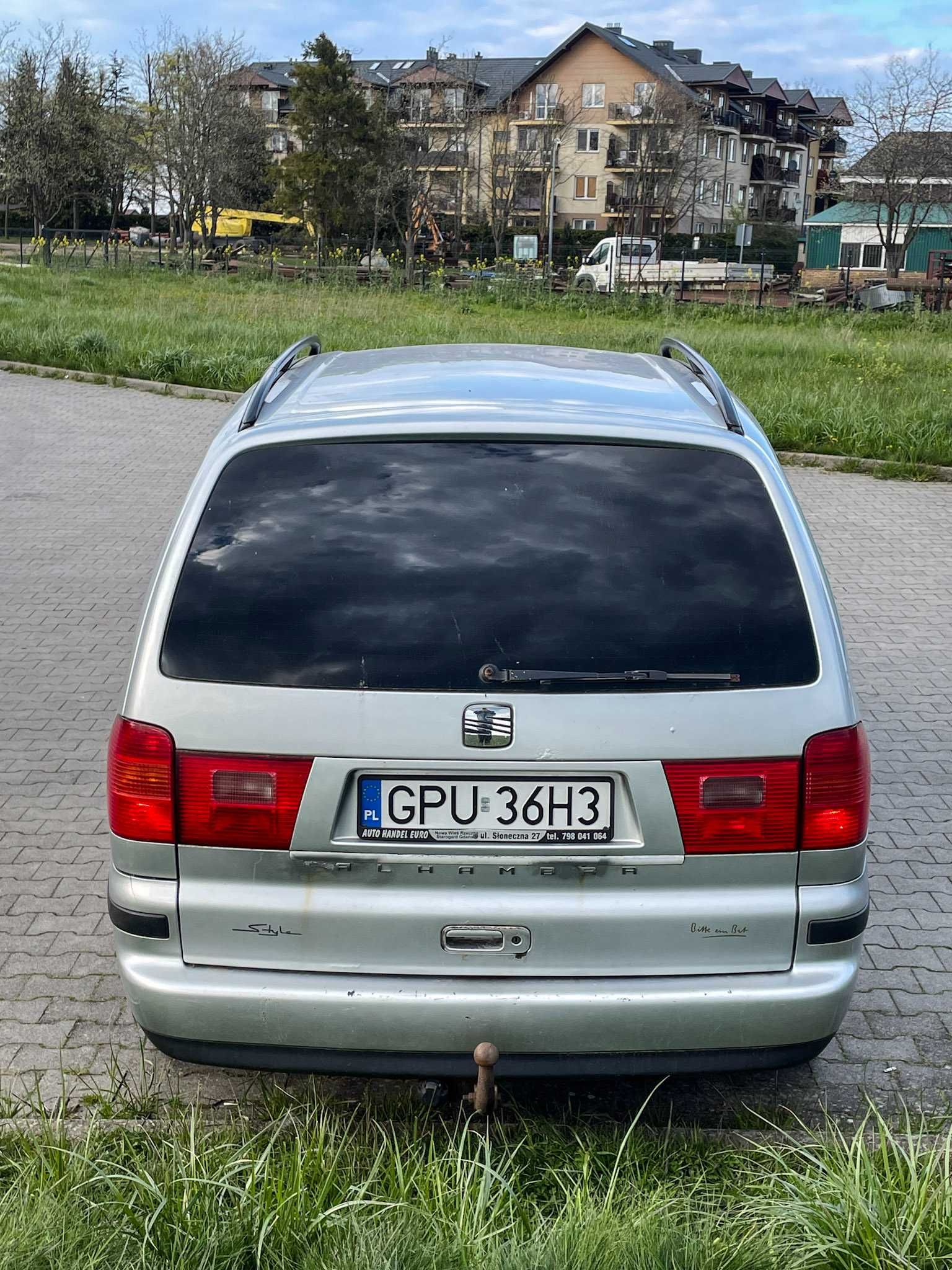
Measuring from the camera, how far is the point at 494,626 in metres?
2.95

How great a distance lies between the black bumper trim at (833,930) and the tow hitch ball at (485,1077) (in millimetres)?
714

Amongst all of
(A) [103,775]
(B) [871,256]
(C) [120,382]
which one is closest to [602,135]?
(B) [871,256]

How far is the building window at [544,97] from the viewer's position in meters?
76.4

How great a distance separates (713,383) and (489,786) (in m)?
1.48

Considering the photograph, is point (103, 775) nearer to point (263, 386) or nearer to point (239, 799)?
point (263, 386)

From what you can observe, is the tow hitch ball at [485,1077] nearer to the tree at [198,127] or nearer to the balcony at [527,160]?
the tree at [198,127]

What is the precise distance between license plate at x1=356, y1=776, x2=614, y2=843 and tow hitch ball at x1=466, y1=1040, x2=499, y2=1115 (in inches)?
17.0

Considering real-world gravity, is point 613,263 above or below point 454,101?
below

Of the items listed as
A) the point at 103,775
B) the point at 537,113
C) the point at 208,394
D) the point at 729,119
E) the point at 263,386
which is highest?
the point at 729,119

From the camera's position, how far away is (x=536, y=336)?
21.8m

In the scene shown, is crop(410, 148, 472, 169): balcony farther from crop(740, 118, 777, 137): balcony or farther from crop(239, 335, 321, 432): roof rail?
crop(239, 335, 321, 432): roof rail

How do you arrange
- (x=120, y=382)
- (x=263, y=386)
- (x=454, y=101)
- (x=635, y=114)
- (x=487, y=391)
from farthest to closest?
(x=635, y=114) → (x=454, y=101) → (x=120, y=382) → (x=263, y=386) → (x=487, y=391)

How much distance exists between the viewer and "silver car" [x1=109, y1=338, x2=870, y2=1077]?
294 cm

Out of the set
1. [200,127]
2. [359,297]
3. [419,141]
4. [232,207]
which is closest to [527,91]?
[232,207]
